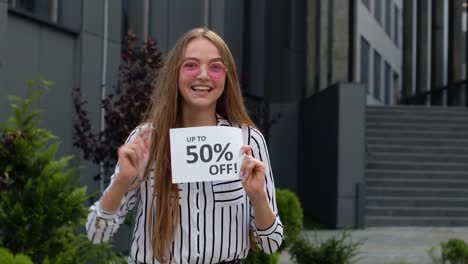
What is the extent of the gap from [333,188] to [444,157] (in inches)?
154

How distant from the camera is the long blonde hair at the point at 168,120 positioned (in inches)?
114

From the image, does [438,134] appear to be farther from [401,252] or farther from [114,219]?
[114,219]

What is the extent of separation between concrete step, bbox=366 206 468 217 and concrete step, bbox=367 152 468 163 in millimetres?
2127

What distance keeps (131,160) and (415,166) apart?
697 inches

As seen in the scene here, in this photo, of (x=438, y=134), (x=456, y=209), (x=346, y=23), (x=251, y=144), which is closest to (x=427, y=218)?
(x=456, y=209)

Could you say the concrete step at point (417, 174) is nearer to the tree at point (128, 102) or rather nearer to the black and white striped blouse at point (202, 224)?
the tree at point (128, 102)

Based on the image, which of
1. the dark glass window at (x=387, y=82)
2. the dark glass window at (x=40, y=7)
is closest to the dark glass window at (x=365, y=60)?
the dark glass window at (x=387, y=82)

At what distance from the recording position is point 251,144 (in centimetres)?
313

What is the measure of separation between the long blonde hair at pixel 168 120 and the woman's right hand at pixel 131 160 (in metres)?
0.08

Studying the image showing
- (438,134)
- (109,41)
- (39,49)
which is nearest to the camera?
(39,49)

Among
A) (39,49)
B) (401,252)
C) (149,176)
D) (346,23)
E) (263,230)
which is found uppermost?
(346,23)

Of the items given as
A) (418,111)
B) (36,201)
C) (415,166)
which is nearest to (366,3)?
(418,111)

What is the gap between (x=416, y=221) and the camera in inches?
703

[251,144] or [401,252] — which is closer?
[251,144]
